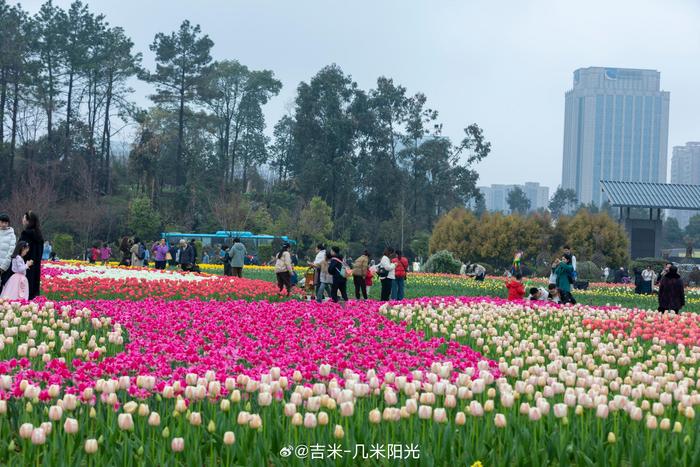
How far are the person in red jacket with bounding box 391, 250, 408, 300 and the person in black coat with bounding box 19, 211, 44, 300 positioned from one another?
26.3 feet

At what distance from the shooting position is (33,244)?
13883 millimetres

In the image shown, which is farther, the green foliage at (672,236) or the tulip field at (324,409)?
the green foliage at (672,236)

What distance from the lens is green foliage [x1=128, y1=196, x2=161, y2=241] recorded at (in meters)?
53.4

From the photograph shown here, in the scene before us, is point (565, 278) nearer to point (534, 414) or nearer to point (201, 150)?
point (534, 414)

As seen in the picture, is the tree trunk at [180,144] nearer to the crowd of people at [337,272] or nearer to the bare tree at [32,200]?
the bare tree at [32,200]

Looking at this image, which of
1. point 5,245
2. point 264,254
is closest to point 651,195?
point 264,254

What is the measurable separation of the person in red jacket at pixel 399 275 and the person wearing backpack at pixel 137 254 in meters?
11.0

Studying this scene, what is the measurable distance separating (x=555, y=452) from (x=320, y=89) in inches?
2534

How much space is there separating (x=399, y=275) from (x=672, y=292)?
5.62 metres

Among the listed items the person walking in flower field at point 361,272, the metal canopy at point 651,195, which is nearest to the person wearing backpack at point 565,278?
the person walking in flower field at point 361,272

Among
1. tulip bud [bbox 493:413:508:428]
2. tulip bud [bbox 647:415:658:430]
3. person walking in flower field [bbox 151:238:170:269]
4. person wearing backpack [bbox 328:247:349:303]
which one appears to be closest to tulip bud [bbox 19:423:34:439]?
tulip bud [bbox 493:413:508:428]

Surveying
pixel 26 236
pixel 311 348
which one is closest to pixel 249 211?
pixel 26 236

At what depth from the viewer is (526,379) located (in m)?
7.27

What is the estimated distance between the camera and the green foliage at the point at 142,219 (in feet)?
175
